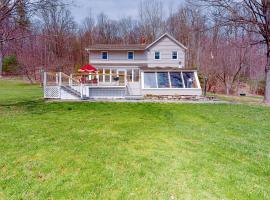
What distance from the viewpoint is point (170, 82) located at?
66.9ft

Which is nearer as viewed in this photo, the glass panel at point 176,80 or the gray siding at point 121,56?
the glass panel at point 176,80

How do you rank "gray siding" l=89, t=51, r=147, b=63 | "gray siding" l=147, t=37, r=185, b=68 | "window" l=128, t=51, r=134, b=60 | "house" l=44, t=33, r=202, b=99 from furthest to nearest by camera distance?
1. "window" l=128, t=51, r=134, b=60
2. "gray siding" l=89, t=51, r=147, b=63
3. "gray siding" l=147, t=37, r=185, b=68
4. "house" l=44, t=33, r=202, b=99

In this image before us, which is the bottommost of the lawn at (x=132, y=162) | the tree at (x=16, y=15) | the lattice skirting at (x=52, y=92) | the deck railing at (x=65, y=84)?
the lawn at (x=132, y=162)

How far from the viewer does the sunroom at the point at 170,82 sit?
Result: 65.0 feet

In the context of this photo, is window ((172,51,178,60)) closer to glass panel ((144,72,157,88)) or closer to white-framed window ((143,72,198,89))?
white-framed window ((143,72,198,89))

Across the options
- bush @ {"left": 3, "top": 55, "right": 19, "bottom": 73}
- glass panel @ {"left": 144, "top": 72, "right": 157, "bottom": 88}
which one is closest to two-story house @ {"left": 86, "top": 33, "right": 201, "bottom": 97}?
glass panel @ {"left": 144, "top": 72, "right": 157, "bottom": 88}

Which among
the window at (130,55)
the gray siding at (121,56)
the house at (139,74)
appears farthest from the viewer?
the window at (130,55)

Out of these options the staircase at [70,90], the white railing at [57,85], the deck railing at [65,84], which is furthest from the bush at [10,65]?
the staircase at [70,90]

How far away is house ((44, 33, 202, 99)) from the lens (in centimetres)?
1981

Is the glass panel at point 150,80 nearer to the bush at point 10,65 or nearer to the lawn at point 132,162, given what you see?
the lawn at point 132,162

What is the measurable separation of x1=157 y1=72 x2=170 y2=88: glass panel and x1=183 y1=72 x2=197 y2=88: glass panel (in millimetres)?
1521

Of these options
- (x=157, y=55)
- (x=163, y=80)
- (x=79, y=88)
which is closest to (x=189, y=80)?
(x=163, y=80)

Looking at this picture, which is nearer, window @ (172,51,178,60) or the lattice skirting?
the lattice skirting

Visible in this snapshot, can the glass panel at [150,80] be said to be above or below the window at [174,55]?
below
